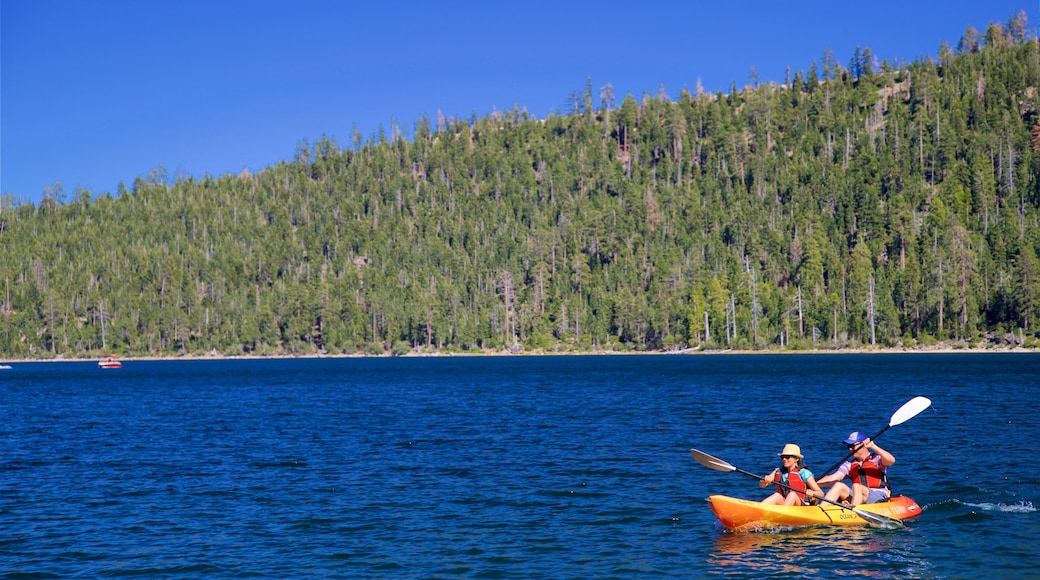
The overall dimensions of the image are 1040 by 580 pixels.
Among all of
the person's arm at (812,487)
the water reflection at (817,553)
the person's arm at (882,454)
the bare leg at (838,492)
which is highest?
the person's arm at (882,454)

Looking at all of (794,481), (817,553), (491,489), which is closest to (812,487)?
(794,481)

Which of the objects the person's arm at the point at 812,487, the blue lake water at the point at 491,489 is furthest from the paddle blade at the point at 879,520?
the person's arm at the point at 812,487

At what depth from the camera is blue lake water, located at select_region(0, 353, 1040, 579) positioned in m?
21.5

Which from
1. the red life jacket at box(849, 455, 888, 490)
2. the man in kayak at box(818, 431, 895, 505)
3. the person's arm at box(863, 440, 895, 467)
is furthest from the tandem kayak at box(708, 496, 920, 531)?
the person's arm at box(863, 440, 895, 467)

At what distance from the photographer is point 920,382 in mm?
79375

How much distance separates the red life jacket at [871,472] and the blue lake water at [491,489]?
1.23 metres

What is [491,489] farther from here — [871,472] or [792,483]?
[871,472]

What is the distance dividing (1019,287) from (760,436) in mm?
118044

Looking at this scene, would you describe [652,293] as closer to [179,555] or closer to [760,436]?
[760,436]

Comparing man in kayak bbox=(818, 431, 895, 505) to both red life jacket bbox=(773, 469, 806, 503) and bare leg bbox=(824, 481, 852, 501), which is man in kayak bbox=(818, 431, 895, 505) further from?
red life jacket bbox=(773, 469, 806, 503)

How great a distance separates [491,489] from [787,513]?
400 inches

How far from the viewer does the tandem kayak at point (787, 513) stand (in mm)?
23484

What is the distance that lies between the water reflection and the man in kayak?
32.1 inches

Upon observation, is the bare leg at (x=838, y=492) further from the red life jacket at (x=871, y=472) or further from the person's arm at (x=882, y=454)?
the person's arm at (x=882, y=454)
